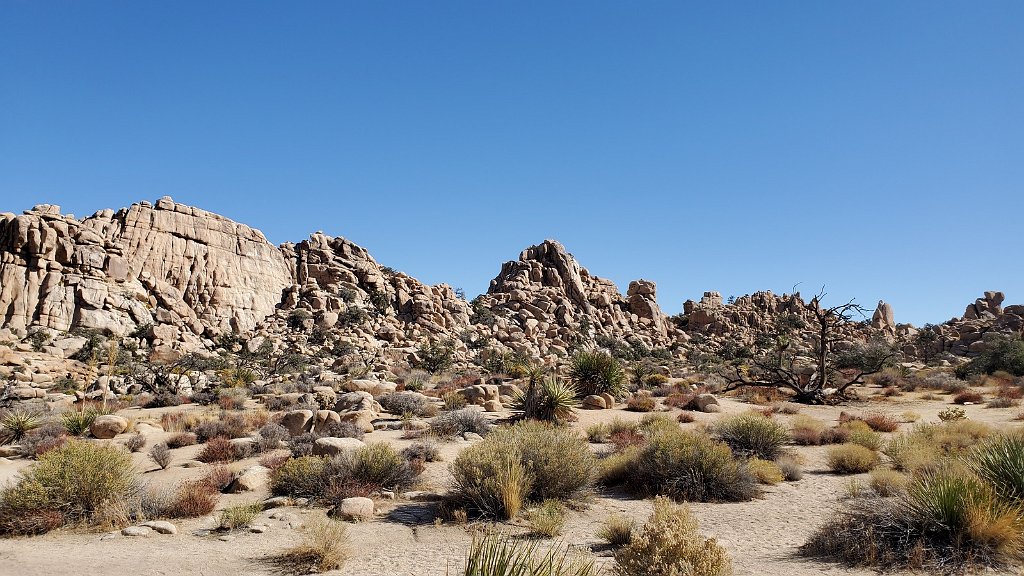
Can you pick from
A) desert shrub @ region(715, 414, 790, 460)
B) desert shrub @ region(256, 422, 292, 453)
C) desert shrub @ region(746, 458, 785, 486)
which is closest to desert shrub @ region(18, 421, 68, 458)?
desert shrub @ region(256, 422, 292, 453)

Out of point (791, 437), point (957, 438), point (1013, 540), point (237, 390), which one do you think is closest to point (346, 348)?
point (237, 390)

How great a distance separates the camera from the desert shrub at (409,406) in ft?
58.6

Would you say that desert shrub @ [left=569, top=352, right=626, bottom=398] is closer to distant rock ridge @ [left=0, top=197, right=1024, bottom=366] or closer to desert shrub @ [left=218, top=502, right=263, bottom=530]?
desert shrub @ [left=218, top=502, right=263, bottom=530]

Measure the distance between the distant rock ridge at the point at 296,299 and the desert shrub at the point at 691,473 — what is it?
4128cm

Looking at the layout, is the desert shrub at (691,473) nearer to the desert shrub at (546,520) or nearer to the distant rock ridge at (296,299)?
the desert shrub at (546,520)

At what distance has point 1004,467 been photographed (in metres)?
7.59

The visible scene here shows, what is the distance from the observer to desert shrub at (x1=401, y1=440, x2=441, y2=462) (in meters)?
11.9

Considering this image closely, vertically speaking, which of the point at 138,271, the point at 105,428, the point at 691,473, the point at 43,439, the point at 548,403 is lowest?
the point at 691,473

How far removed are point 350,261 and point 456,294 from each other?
15.4m

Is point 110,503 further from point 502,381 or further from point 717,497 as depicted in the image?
point 502,381

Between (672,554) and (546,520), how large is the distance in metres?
2.63

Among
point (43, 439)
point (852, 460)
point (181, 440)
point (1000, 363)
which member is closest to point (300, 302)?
point (43, 439)

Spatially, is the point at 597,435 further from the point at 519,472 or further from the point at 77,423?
the point at 77,423

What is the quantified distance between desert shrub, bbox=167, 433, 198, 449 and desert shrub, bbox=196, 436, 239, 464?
64.9 inches
